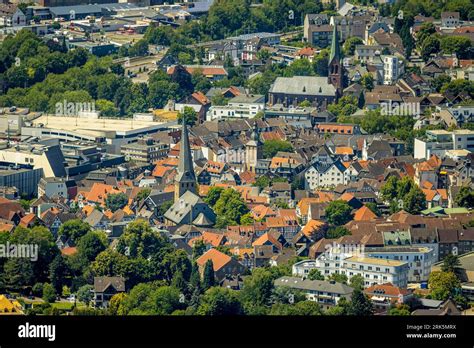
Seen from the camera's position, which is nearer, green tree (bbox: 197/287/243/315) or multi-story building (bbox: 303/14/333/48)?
green tree (bbox: 197/287/243/315)

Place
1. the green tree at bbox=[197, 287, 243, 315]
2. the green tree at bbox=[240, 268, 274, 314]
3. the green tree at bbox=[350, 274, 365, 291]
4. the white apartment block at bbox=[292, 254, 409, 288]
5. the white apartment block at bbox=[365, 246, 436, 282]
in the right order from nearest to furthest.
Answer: the green tree at bbox=[197, 287, 243, 315], the green tree at bbox=[240, 268, 274, 314], the green tree at bbox=[350, 274, 365, 291], the white apartment block at bbox=[292, 254, 409, 288], the white apartment block at bbox=[365, 246, 436, 282]

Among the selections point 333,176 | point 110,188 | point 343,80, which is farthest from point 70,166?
point 343,80

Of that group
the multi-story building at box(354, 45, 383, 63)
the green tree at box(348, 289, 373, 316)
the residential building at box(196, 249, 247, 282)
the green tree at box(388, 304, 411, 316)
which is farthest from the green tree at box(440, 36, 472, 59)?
the green tree at box(388, 304, 411, 316)

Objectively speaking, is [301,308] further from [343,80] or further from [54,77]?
[54,77]

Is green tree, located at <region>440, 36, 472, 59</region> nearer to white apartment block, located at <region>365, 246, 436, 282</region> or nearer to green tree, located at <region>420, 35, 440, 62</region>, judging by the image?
green tree, located at <region>420, 35, 440, 62</region>

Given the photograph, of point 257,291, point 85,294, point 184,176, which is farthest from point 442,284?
point 184,176
